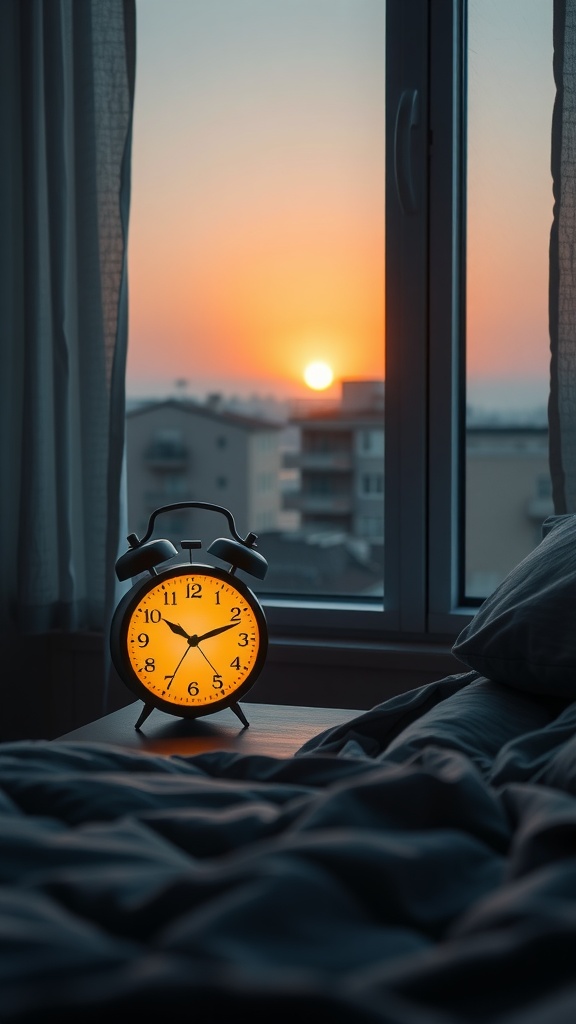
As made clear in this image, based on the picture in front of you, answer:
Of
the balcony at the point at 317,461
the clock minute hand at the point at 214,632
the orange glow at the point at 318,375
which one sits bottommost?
the clock minute hand at the point at 214,632

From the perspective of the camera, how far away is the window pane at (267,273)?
84.0 inches

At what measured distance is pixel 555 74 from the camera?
5.79ft

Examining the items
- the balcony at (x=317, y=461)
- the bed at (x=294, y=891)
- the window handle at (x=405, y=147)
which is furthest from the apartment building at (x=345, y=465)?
the bed at (x=294, y=891)

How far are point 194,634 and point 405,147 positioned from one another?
1.03 m

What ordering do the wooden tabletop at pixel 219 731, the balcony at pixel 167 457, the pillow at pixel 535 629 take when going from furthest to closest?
1. the balcony at pixel 167 457
2. the wooden tabletop at pixel 219 731
3. the pillow at pixel 535 629

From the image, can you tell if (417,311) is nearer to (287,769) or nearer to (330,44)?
(330,44)

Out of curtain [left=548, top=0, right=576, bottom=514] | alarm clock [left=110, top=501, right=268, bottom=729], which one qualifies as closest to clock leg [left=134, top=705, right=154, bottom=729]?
alarm clock [left=110, top=501, right=268, bottom=729]

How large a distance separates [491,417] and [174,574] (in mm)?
881

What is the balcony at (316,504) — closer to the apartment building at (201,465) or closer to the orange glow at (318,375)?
the apartment building at (201,465)

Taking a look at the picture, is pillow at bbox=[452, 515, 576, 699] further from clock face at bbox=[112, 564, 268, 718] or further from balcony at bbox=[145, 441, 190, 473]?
balcony at bbox=[145, 441, 190, 473]

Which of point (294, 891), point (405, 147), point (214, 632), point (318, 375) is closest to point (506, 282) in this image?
point (405, 147)

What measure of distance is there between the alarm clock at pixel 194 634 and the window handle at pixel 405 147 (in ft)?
2.78

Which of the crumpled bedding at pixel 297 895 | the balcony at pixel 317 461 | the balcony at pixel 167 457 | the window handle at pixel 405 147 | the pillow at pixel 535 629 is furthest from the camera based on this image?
the balcony at pixel 167 457

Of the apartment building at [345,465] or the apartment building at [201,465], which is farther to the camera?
the apartment building at [201,465]
